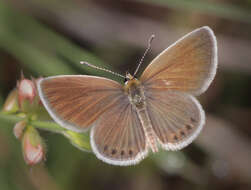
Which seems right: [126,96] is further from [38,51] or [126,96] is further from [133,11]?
[133,11]

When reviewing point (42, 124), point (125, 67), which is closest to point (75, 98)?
point (42, 124)

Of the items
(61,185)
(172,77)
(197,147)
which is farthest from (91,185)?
(172,77)

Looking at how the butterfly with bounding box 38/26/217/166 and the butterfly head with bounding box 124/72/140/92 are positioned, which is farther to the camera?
the butterfly head with bounding box 124/72/140/92

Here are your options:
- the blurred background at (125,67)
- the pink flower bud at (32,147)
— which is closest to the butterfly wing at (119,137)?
the pink flower bud at (32,147)

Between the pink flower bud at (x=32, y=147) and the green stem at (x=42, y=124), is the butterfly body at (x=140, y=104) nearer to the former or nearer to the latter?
the green stem at (x=42, y=124)

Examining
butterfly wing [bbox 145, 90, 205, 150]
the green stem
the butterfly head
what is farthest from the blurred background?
butterfly wing [bbox 145, 90, 205, 150]

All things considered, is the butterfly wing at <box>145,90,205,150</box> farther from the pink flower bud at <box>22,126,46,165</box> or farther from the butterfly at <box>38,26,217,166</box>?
the pink flower bud at <box>22,126,46,165</box>

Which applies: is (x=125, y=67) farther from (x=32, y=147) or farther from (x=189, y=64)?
(x=32, y=147)
